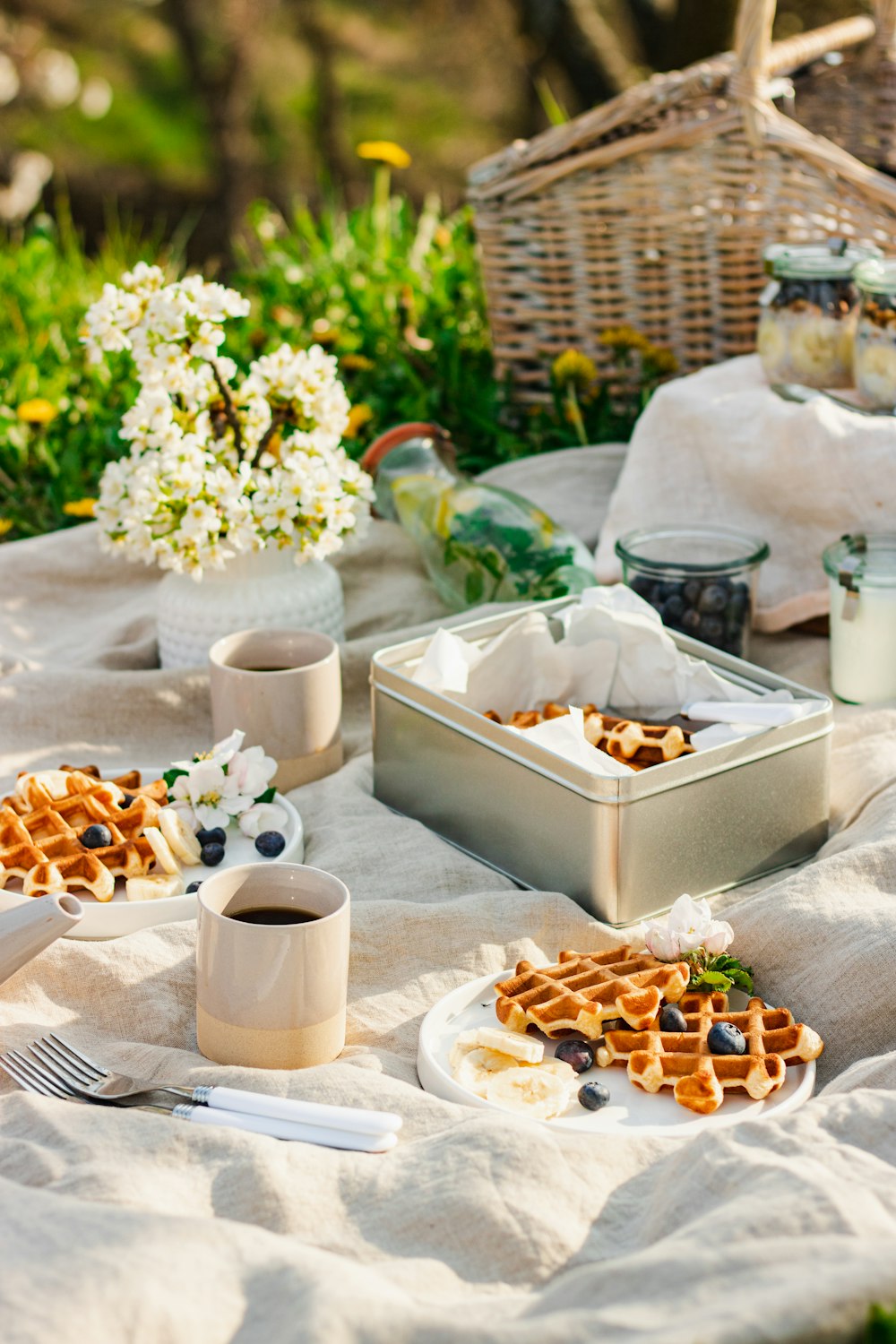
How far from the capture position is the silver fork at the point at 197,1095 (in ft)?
4.01

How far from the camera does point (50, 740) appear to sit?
82.8 inches

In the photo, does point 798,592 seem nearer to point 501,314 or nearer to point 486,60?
point 501,314

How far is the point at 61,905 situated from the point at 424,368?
219 cm

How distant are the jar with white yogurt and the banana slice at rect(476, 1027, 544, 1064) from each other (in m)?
0.89

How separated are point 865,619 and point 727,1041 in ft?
2.81

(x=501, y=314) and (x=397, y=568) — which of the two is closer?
(x=397, y=568)

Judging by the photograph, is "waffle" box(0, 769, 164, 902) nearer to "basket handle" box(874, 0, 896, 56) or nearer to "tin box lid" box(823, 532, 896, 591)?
"tin box lid" box(823, 532, 896, 591)

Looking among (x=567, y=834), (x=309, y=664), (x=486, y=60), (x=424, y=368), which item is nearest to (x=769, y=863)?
(x=567, y=834)

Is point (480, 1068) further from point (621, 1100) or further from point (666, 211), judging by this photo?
point (666, 211)

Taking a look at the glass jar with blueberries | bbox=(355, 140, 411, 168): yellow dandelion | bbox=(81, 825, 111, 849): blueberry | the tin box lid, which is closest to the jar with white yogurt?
the tin box lid

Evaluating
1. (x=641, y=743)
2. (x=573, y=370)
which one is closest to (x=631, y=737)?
(x=641, y=743)

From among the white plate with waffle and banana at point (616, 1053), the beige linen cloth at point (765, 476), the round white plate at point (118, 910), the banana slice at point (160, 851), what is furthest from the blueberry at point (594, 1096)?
the beige linen cloth at point (765, 476)

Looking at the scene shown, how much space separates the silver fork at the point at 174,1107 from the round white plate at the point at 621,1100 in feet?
0.36

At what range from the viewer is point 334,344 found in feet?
10.7
